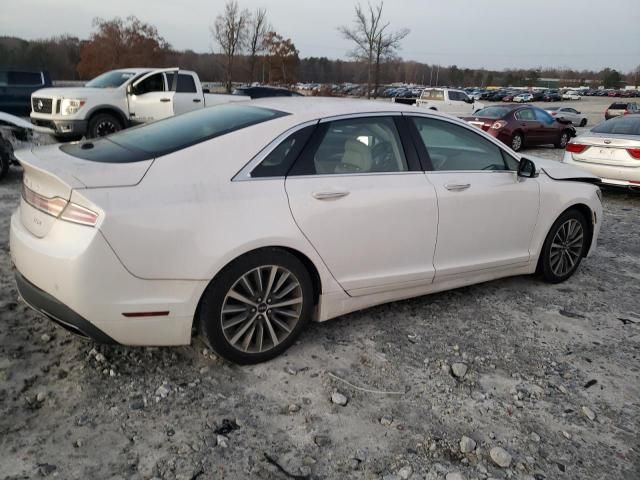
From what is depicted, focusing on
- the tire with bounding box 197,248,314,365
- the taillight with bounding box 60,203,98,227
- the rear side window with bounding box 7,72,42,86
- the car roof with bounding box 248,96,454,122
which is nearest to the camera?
the taillight with bounding box 60,203,98,227

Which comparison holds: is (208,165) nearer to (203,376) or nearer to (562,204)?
(203,376)

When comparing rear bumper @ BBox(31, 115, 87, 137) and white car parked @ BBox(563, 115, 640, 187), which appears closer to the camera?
white car parked @ BBox(563, 115, 640, 187)

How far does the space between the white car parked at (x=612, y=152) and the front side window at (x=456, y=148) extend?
5.31 m

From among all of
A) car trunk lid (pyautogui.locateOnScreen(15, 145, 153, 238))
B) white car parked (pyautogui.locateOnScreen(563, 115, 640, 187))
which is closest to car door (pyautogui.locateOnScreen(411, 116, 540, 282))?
car trunk lid (pyautogui.locateOnScreen(15, 145, 153, 238))

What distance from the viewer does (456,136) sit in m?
4.08

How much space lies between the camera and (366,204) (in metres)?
3.37

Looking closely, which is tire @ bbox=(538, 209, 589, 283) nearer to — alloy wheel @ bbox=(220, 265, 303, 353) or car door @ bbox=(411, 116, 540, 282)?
car door @ bbox=(411, 116, 540, 282)

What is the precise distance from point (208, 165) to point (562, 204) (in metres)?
3.19

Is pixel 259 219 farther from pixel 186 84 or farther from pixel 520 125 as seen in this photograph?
pixel 520 125

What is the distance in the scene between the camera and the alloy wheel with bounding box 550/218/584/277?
15.6 feet

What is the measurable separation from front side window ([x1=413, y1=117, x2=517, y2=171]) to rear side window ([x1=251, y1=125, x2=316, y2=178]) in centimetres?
97

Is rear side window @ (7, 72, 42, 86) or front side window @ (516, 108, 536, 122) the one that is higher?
rear side window @ (7, 72, 42, 86)

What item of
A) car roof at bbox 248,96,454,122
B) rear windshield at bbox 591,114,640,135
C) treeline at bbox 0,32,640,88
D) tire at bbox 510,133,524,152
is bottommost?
tire at bbox 510,133,524,152

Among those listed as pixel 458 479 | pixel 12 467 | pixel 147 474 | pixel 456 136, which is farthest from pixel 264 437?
pixel 456 136
